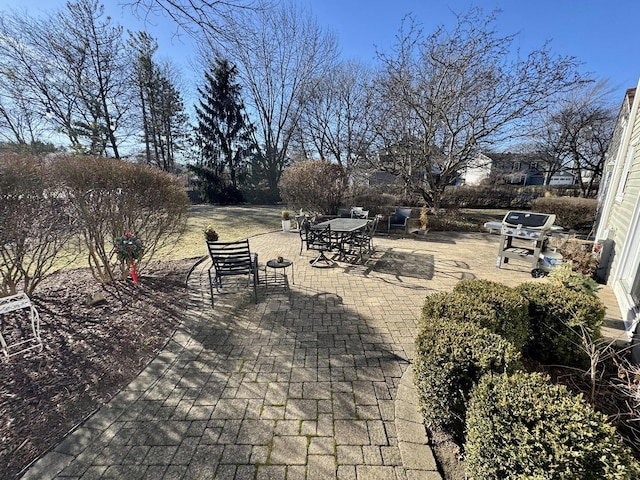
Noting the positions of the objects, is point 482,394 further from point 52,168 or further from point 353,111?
point 353,111

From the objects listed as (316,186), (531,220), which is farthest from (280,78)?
(531,220)

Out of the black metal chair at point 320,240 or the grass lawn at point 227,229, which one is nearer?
the black metal chair at point 320,240

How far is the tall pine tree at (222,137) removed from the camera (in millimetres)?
22016

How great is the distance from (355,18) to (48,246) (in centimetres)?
1056

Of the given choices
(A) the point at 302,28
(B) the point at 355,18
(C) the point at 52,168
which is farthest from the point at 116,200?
(A) the point at 302,28

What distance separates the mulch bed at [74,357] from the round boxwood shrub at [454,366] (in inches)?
120

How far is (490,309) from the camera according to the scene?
2.45 m

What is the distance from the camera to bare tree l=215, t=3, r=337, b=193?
1714cm

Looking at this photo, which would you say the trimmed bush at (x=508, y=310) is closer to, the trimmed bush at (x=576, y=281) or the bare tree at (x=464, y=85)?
the trimmed bush at (x=576, y=281)

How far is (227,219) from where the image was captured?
1534cm

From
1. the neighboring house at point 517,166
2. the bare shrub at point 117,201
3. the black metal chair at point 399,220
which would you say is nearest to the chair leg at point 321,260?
the bare shrub at point 117,201

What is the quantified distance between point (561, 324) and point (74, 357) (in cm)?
552

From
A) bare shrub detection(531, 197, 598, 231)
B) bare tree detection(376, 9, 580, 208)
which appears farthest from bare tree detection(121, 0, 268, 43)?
bare shrub detection(531, 197, 598, 231)

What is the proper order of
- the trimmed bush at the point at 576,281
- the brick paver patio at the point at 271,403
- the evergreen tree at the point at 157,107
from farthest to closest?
the evergreen tree at the point at 157,107 → the trimmed bush at the point at 576,281 → the brick paver patio at the point at 271,403
